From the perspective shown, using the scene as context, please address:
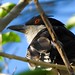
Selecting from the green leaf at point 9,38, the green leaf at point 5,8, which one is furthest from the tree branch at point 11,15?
the green leaf at point 9,38

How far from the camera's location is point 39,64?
1.05m

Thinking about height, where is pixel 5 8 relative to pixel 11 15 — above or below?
above

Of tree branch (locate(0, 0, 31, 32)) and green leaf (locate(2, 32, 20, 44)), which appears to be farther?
green leaf (locate(2, 32, 20, 44))

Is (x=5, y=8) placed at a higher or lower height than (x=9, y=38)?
higher

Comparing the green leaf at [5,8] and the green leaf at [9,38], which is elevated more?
the green leaf at [5,8]

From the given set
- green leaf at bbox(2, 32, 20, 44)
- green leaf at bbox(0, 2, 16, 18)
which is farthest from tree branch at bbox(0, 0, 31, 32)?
green leaf at bbox(2, 32, 20, 44)

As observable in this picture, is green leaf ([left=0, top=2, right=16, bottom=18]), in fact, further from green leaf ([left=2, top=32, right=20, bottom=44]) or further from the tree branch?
the tree branch

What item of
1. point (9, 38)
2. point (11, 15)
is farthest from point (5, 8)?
point (11, 15)

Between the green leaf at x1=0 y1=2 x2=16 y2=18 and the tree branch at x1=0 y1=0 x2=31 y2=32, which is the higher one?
the green leaf at x1=0 y1=2 x2=16 y2=18

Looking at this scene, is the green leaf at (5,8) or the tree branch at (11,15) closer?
the tree branch at (11,15)

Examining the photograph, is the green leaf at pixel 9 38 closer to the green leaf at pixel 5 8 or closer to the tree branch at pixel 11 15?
the green leaf at pixel 5 8

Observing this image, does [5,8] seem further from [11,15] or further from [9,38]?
[11,15]

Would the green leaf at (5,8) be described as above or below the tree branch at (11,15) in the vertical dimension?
above

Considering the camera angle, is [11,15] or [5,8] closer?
[11,15]
